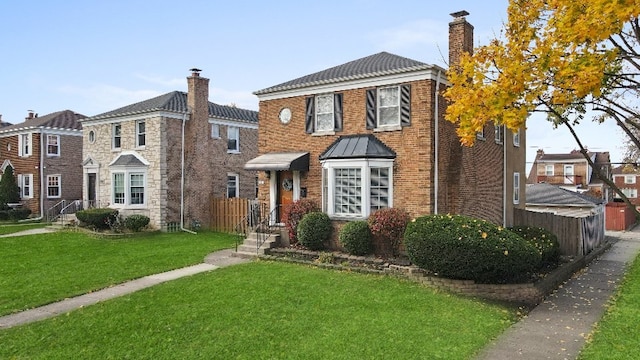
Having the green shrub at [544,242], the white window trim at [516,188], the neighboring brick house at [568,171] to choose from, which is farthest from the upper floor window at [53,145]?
the neighboring brick house at [568,171]

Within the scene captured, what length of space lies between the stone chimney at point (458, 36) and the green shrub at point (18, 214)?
96.0 ft

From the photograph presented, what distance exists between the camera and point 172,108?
80.3 ft

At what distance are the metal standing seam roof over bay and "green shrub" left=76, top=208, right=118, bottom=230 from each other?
9626mm

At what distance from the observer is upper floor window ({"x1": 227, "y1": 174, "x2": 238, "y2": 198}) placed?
90.1 feet

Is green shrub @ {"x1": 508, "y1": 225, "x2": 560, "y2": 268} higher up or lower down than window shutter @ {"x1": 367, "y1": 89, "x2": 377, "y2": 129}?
lower down

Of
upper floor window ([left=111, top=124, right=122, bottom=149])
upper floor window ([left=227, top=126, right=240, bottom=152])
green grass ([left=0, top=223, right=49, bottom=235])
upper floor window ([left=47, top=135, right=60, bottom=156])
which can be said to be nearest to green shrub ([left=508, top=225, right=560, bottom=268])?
upper floor window ([left=227, top=126, right=240, bottom=152])

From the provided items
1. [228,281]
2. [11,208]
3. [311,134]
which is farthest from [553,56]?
[11,208]

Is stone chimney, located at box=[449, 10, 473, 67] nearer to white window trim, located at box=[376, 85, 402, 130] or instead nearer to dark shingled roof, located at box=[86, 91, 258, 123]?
white window trim, located at box=[376, 85, 402, 130]

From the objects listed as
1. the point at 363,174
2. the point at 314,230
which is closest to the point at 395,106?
the point at 363,174

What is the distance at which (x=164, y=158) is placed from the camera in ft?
78.2

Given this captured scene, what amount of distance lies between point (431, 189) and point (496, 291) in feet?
13.8

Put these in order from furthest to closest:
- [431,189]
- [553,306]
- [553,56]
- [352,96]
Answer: [352,96]
[431,189]
[553,306]
[553,56]

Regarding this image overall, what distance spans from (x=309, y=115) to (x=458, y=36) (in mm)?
6265

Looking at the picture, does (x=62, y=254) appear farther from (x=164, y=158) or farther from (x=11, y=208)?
(x=11, y=208)
